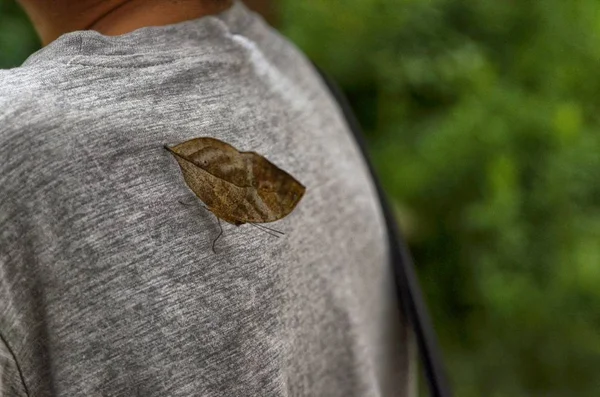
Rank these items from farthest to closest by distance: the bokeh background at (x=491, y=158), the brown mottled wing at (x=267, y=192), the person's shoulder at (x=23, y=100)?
the bokeh background at (x=491, y=158) → the brown mottled wing at (x=267, y=192) → the person's shoulder at (x=23, y=100)

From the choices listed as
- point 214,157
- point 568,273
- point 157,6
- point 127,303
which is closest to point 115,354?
point 127,303

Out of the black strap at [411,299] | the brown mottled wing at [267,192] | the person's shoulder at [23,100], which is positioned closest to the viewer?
the person's shoulder at [23,100]

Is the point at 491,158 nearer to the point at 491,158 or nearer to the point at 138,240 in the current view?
the point at 491,158

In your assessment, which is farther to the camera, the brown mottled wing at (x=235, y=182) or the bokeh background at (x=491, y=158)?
the bokeh background at (x=491, y=158)

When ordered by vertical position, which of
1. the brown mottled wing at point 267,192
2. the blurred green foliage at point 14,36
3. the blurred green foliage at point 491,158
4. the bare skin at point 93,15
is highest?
the bare skin at point 93,15

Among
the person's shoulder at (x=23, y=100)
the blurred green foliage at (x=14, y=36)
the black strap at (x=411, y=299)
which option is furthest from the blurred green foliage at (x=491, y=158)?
the person's shoulder at (x=23, y=100)

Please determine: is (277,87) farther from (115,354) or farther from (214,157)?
(115,354)

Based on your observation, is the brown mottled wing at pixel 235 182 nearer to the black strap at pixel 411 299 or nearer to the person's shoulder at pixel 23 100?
the person's shoulder at pixel 23 100
